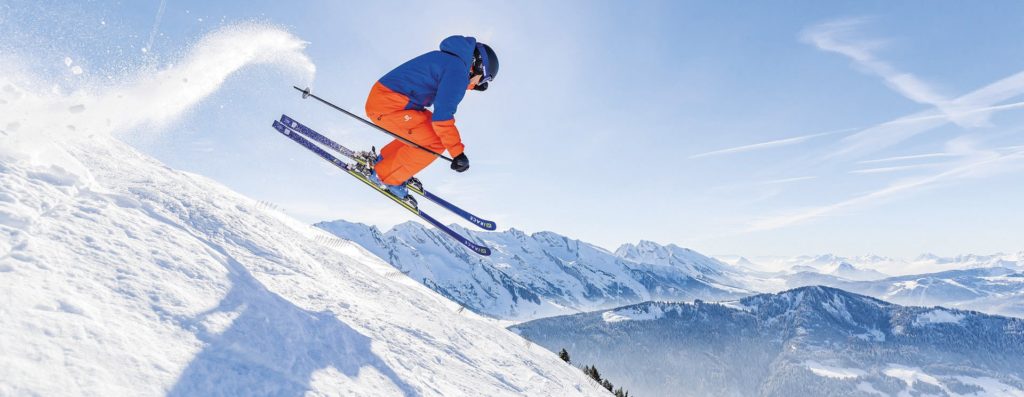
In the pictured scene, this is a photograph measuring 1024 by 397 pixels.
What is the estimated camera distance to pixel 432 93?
8305 mm

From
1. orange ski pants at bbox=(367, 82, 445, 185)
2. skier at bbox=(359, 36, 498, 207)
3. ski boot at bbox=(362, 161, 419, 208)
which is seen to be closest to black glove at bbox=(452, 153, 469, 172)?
skier at bbox=(359, 36, 498, 207)

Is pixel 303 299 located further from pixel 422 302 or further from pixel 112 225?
pixel 422 302

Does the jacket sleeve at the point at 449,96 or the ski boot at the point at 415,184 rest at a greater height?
the jacket sleeve at the point at 449,96

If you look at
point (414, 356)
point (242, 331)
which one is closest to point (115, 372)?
point (242, 331)

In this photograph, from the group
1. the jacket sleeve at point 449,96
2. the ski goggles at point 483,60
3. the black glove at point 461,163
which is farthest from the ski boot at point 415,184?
the ski goggles at point 483,60

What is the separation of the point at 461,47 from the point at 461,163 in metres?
1.81

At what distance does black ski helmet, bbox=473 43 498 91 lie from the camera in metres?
8.02

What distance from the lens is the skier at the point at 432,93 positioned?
768 centimetres

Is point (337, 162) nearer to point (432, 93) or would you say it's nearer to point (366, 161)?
point (366, 161)

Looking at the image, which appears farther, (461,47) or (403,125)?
(403,125)

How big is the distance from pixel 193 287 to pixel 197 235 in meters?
1.65

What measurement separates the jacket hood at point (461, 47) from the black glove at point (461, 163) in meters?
1.45

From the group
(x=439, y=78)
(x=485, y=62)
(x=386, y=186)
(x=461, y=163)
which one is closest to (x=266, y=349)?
(x=461, y=163)

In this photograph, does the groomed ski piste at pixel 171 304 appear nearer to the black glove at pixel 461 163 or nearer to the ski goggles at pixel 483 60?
the black glove at pixel 461 163
